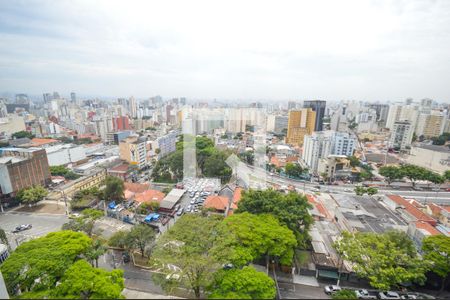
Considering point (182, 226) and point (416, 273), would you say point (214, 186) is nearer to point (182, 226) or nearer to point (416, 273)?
point (182, 226)

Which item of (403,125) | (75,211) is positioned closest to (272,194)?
(75,211)

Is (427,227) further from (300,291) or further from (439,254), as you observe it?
(300,291)

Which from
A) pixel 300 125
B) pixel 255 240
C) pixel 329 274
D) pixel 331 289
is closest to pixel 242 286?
pixel 255 240

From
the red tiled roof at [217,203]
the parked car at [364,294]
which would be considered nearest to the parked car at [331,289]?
the parked car at [364,294]

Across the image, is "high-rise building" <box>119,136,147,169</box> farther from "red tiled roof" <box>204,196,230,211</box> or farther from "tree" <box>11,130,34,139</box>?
"tree" <box>11,130,34,139</box>

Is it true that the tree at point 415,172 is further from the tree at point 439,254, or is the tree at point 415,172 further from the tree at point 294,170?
the tree at point 439,254

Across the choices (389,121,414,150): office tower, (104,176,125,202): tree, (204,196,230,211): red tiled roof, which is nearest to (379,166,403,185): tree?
(389,121,414,150): office tower
